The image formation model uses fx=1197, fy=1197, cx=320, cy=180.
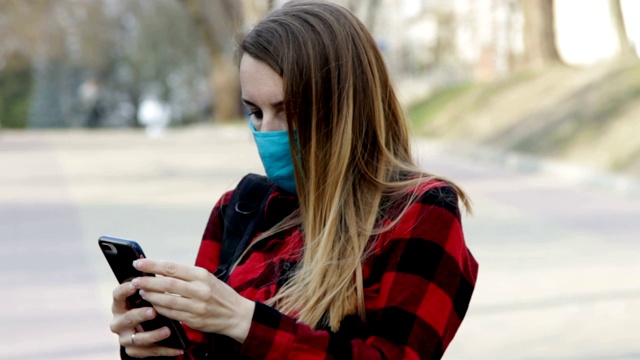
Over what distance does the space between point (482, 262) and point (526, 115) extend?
11.0m

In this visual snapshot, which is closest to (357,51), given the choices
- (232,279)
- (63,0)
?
(232,279)

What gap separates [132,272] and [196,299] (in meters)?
0.27

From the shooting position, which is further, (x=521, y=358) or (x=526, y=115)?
(x=526, y=115)

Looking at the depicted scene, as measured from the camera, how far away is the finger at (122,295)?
81.9 inches

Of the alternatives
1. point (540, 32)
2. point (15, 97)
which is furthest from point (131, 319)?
point (15, 97)

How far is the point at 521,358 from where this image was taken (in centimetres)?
583

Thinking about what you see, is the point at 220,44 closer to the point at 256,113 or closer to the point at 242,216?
the point at 242,216

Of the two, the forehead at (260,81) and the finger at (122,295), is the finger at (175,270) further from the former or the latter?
the forehead at (260,81)

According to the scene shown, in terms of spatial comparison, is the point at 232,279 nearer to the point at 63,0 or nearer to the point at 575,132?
the point at 575,132

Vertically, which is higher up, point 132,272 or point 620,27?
point 132,272

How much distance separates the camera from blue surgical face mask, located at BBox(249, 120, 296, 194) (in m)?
2.21

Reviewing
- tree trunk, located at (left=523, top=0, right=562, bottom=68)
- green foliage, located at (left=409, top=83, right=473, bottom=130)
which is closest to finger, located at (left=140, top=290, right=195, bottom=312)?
tree trunk, located at (left=523, top=0, right=562, bottom=68)

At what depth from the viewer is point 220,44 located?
35.5m

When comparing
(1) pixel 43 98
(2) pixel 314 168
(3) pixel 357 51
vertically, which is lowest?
(1) pixel 43 98
